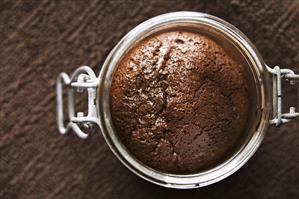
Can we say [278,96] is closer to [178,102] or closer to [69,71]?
[178,102]

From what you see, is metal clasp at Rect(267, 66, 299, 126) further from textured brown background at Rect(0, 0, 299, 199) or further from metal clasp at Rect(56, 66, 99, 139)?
metal clasp at Rect(56, 66, 99, 139)

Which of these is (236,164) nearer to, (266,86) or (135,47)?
(266,86)

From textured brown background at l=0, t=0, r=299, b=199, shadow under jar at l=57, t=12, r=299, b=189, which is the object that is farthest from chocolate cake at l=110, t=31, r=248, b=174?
textured brown background at l=0, t=0, r=299, b=199

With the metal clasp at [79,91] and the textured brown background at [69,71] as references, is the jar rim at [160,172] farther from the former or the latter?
the textured brown background at [69,71]

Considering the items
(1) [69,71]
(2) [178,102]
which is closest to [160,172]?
(2) [178,102]

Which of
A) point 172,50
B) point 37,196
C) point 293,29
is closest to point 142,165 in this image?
point 172,50

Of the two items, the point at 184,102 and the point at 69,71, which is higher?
the point at 69,71

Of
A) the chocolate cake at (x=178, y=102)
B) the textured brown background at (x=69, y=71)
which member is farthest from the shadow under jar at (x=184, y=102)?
the textured brown background at (x=69, y=71)
